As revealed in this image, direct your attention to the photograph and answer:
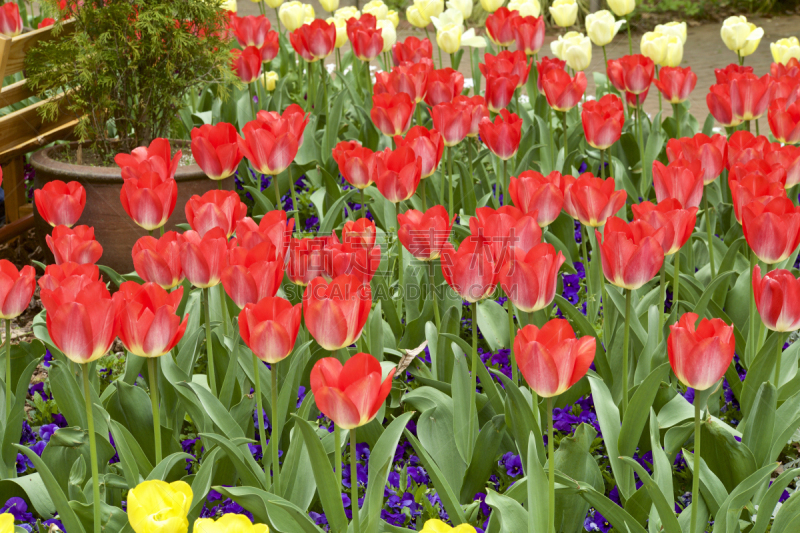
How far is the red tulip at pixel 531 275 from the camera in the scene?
153 centimetres

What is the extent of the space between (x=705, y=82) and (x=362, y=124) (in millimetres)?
5350

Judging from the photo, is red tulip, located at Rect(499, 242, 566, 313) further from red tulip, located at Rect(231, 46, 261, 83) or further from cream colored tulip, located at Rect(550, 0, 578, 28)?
cream colored tulip, located at Rect(550, 0, 578, 28)

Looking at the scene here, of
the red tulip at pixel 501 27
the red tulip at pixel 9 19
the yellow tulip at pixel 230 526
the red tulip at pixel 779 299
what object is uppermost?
the red tulip at pixel 9 19

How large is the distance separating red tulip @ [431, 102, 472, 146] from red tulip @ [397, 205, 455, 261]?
847 millimetres

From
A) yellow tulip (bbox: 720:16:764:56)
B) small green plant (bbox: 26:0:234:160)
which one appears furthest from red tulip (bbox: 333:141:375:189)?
yellow tulip (bbox: 720:16:764:56)

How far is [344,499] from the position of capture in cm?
188

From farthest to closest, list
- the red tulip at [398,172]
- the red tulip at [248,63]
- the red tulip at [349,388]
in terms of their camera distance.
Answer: the red tulip at [248,63] → the red tulip at [398,172] → the red tulip at [349,388]

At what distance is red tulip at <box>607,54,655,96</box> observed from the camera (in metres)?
3.23

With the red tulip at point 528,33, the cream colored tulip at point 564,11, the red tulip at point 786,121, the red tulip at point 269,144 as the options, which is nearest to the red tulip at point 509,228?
the red tulip at point 269,144

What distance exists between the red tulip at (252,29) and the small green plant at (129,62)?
0.27 meters

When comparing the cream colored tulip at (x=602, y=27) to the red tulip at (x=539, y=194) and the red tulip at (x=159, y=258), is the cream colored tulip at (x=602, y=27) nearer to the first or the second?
the red tulip at (x=539, y=194)

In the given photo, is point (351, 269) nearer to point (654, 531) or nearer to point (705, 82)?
point (654, 531)

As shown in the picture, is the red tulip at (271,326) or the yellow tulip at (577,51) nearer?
the red tulip at (271,326)

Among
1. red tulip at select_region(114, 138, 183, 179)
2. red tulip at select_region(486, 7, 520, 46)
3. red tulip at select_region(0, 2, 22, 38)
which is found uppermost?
red tulip at select_region(0, 2, 22, 38)
